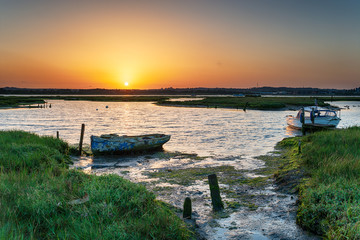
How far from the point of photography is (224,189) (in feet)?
38.6

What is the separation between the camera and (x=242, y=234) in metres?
7.77

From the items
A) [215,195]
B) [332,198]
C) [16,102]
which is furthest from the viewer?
[16,102]

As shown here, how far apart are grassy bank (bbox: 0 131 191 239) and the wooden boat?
10028 mm

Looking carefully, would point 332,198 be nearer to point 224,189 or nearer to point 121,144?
point 224,189

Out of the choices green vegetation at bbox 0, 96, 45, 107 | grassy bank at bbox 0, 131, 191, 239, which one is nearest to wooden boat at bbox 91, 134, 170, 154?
grassy bank at bbox 0, 131, 191, 239

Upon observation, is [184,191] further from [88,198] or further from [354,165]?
[354,165]

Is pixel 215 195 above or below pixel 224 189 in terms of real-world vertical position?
above

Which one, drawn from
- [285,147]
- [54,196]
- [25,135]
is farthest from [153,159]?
[54,196]

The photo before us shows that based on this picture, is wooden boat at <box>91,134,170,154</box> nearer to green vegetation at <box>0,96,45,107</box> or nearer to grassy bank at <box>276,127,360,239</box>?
grassy bank at <box>276,127,360,239</box>

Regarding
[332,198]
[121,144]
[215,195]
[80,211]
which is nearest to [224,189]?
[215,195]

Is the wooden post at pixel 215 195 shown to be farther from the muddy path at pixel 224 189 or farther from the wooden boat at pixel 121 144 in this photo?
the wooden boat at pixel 121 144

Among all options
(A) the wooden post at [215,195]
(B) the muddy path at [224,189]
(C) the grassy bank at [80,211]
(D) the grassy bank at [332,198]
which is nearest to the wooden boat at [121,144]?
(B) the muddy path at [224,189]

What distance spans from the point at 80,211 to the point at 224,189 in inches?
256

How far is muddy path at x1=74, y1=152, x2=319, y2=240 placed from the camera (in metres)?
8.12
